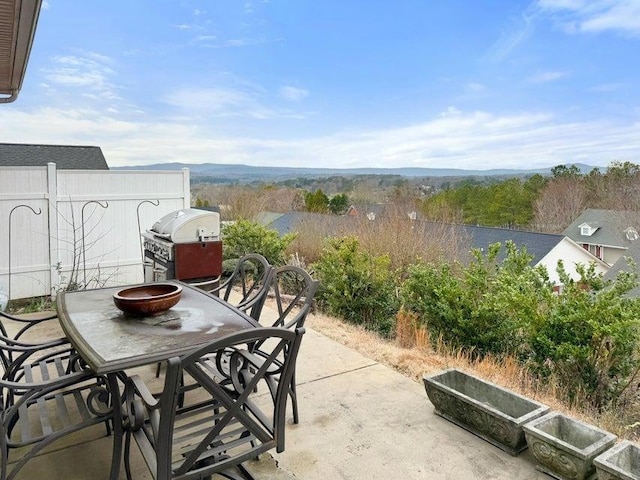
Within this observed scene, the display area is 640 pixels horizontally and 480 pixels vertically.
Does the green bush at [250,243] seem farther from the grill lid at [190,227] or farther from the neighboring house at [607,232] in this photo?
→ the neighboring house at [607,232]

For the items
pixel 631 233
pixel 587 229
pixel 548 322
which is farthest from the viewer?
pixel 587 229

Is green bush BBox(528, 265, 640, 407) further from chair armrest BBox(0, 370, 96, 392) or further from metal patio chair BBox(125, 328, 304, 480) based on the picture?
chair armrest BBox(0, 370, 96, 392)

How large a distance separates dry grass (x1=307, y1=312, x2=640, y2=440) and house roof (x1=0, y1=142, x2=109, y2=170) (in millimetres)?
7996

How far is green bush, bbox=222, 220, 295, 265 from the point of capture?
6.88 m

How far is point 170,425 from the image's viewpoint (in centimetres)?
144

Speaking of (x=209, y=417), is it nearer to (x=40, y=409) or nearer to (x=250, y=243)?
(x=40, y=409)

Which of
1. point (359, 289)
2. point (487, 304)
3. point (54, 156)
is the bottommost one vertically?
point (359, 289)

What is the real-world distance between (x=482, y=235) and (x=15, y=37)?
13587mm

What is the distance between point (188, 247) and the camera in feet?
13.0

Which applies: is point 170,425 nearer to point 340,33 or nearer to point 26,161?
point 26,161

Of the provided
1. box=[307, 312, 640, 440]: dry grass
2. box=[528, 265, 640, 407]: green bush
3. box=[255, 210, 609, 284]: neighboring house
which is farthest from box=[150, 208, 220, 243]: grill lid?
box=[255, 210, 609, 284]: neighboring house

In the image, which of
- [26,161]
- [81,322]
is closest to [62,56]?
[26,161]

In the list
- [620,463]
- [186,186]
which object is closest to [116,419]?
[620,463]

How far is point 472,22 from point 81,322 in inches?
469
